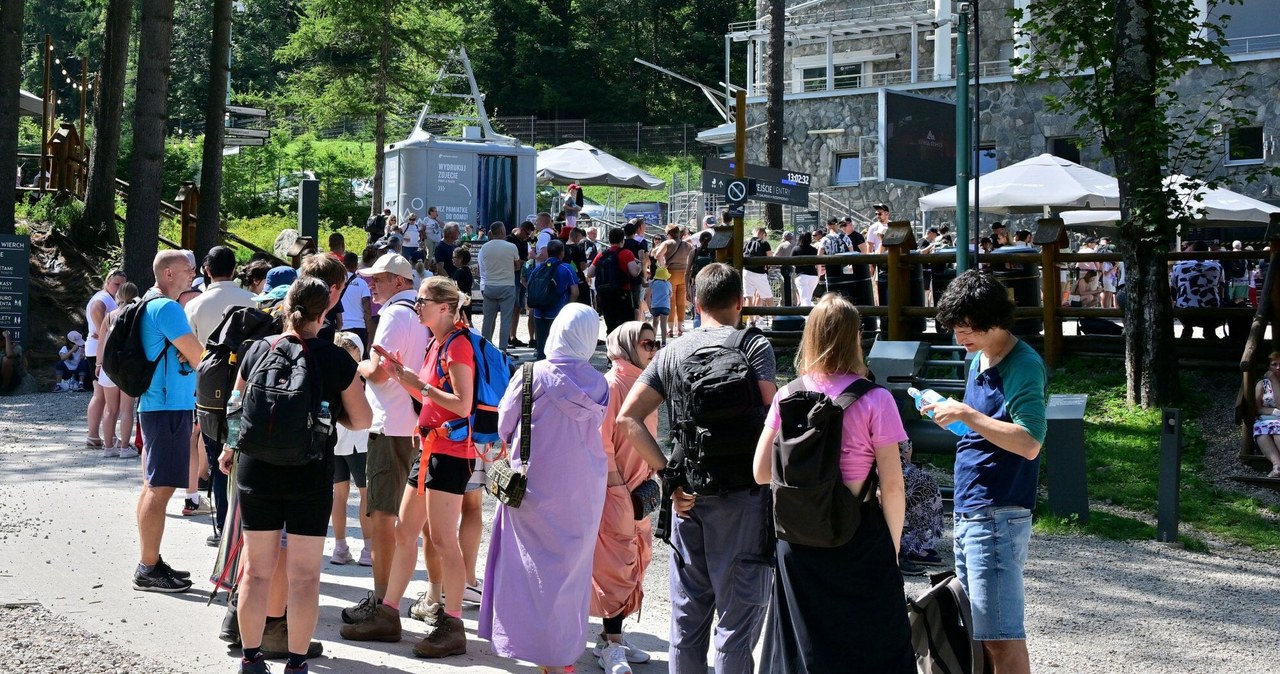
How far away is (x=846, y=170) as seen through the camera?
39562 mm

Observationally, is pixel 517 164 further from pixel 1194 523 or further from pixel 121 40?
pixel 1194 523

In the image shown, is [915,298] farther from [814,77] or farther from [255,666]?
[814,77]

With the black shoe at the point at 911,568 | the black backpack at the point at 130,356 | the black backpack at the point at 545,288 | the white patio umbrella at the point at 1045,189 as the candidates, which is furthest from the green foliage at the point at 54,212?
the black shoe at the point at 911,568

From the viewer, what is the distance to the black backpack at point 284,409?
5336 mm

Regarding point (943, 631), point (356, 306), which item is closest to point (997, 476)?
point (943, 631)

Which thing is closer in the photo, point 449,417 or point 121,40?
point 449,417

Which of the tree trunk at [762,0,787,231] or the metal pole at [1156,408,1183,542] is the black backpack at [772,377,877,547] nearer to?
the metal pole at [1156,408,1183,542]

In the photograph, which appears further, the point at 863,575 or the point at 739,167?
the point at 739,167

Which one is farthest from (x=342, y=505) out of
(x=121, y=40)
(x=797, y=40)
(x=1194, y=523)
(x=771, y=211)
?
(x=797, y=40)

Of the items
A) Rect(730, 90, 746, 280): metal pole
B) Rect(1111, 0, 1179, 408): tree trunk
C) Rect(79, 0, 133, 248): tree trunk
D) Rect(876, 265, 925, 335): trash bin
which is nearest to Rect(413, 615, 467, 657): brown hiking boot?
Rect(1111, 0, 1179, 408): tree trunk

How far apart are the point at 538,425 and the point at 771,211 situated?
94.3ft

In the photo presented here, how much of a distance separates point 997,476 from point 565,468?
1.86 metres

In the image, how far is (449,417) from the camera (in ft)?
20.2

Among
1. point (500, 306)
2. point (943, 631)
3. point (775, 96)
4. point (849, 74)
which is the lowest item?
point (943, 631)
